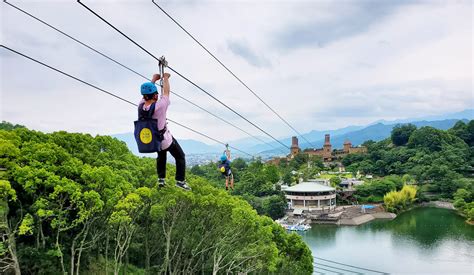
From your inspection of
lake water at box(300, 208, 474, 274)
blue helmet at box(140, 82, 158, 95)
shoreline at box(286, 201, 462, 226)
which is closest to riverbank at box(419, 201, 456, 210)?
shoreline at box(286, 201, 462, 226)

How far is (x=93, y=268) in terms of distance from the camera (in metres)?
15.0

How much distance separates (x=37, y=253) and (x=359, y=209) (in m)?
45.1

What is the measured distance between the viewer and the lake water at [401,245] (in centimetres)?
2767

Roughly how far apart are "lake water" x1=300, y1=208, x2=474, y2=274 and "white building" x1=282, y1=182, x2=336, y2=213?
24.4ft

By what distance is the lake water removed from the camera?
90.8 ft

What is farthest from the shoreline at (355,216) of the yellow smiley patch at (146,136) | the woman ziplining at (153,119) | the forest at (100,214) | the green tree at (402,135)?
the yellow smiley patch at (146,136)

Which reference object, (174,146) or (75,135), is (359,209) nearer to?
(75,135)

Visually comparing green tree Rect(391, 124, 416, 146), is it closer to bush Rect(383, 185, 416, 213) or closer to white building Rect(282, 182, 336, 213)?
bush Rect(383, 185, 416, 213)

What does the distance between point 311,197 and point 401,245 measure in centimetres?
1945

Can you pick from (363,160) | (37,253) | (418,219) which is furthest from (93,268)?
(363,160)

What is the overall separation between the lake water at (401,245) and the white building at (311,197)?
24.4 ft

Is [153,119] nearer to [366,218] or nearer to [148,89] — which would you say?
[148,89]

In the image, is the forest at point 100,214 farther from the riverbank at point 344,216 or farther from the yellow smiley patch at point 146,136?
the riverbank at point 344,216

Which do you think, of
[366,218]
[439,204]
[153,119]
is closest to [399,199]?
[366,218]
